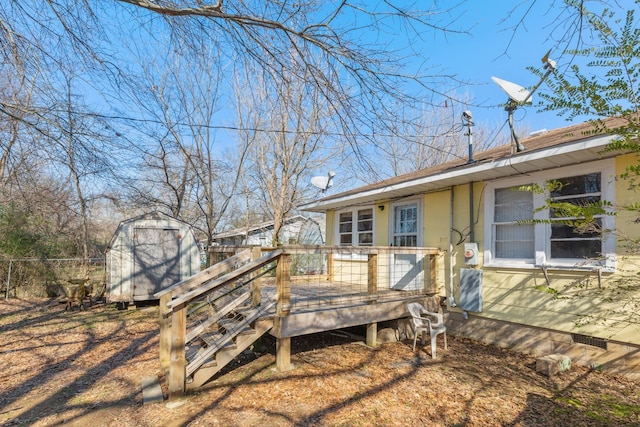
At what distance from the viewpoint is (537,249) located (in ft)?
15.9

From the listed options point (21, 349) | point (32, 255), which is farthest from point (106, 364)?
point (32, 255)

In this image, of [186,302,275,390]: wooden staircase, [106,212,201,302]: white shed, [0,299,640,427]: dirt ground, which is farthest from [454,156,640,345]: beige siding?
[106,212,201,302]: white shed

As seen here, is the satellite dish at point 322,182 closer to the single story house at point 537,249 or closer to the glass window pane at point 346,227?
the glass window pane at point 346,227

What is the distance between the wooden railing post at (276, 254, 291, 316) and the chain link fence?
7.72 m

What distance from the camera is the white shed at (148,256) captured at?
809 centimetres

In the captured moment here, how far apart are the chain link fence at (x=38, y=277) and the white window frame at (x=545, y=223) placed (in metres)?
10.1

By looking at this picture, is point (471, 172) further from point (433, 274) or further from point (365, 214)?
point (365, 214)

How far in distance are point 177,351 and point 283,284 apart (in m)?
1.39

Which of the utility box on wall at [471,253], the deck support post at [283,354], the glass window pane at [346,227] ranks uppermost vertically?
the glass window pane at [346,227]

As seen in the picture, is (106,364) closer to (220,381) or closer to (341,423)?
(220,381)

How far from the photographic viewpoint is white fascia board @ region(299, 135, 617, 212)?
395 centimetres

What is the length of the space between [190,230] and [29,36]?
243 inches

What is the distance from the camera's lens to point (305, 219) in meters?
19.2

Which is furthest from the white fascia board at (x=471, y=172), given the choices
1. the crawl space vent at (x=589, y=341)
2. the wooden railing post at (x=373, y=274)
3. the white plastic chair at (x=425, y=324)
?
the crawl space vent at (x=589, y=341)
